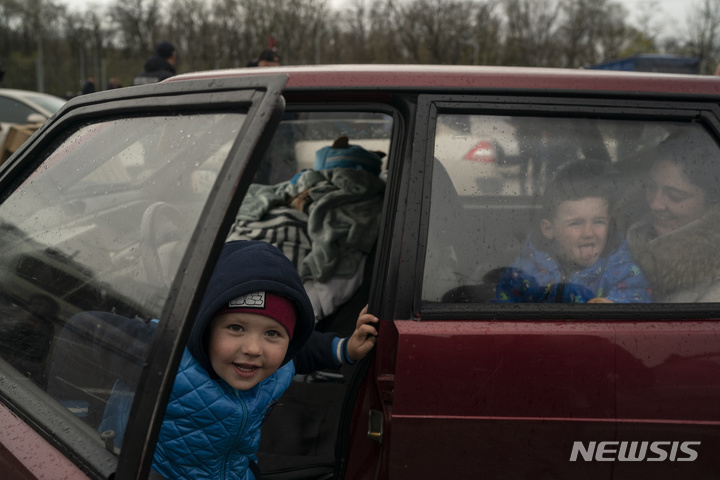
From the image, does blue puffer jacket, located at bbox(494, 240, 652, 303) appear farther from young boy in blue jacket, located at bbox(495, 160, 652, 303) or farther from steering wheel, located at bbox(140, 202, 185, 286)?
steering wheel, located at bbox(140, 202, 185, 286)

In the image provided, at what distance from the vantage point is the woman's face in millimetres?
1551

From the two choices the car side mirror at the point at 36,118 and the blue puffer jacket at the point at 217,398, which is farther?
the car side mirror at the point at 36,118

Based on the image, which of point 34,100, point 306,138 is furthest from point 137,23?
point 306,138

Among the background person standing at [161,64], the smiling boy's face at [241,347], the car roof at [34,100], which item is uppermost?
the background person standing at [161,64]

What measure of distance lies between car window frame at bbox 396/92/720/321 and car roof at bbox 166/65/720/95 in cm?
3

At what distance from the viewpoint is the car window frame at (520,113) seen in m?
1.46

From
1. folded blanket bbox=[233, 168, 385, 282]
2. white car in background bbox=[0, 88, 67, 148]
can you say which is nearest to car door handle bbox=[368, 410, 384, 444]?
folded blanket bbox=[233, 168, 385, 282]

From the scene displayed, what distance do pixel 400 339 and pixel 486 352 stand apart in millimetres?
199

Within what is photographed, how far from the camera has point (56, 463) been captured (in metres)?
1.13

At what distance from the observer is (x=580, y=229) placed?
155cm

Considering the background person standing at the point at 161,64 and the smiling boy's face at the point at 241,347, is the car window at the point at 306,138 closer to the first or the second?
the smiling boy's face at the point at 241,347

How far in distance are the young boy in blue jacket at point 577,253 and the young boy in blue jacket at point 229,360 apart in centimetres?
56

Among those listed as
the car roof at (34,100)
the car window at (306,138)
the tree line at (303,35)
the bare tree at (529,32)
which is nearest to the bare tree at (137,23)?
the tree line at (303,35)

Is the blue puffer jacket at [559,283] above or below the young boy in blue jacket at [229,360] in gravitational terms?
above
